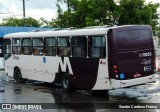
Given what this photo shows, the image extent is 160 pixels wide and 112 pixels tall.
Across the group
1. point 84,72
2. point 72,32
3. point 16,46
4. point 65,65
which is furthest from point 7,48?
point 84,72

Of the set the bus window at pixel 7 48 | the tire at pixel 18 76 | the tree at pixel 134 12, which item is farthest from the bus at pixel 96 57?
the tree at pixel 134 12

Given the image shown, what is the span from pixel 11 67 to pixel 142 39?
9.86 meters

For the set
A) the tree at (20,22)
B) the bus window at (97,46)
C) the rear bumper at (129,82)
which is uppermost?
the tree at (20,22)

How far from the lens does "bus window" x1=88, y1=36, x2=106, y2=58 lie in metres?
14.9

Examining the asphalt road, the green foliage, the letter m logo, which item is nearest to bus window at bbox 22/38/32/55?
the asphalt road

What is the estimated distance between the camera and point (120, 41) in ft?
48.0

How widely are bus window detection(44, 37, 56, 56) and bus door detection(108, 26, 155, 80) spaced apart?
4.42m

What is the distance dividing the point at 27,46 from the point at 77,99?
6.61 metres

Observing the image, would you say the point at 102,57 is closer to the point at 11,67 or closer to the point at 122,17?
the point at 11,67

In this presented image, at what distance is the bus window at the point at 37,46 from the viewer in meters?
19.4

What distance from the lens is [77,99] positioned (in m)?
15.0

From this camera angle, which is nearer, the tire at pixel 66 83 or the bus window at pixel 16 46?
the tire at pixel 66 83

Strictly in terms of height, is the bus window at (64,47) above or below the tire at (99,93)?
above

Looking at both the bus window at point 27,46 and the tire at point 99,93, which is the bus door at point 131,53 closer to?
the tire at point 99,93
